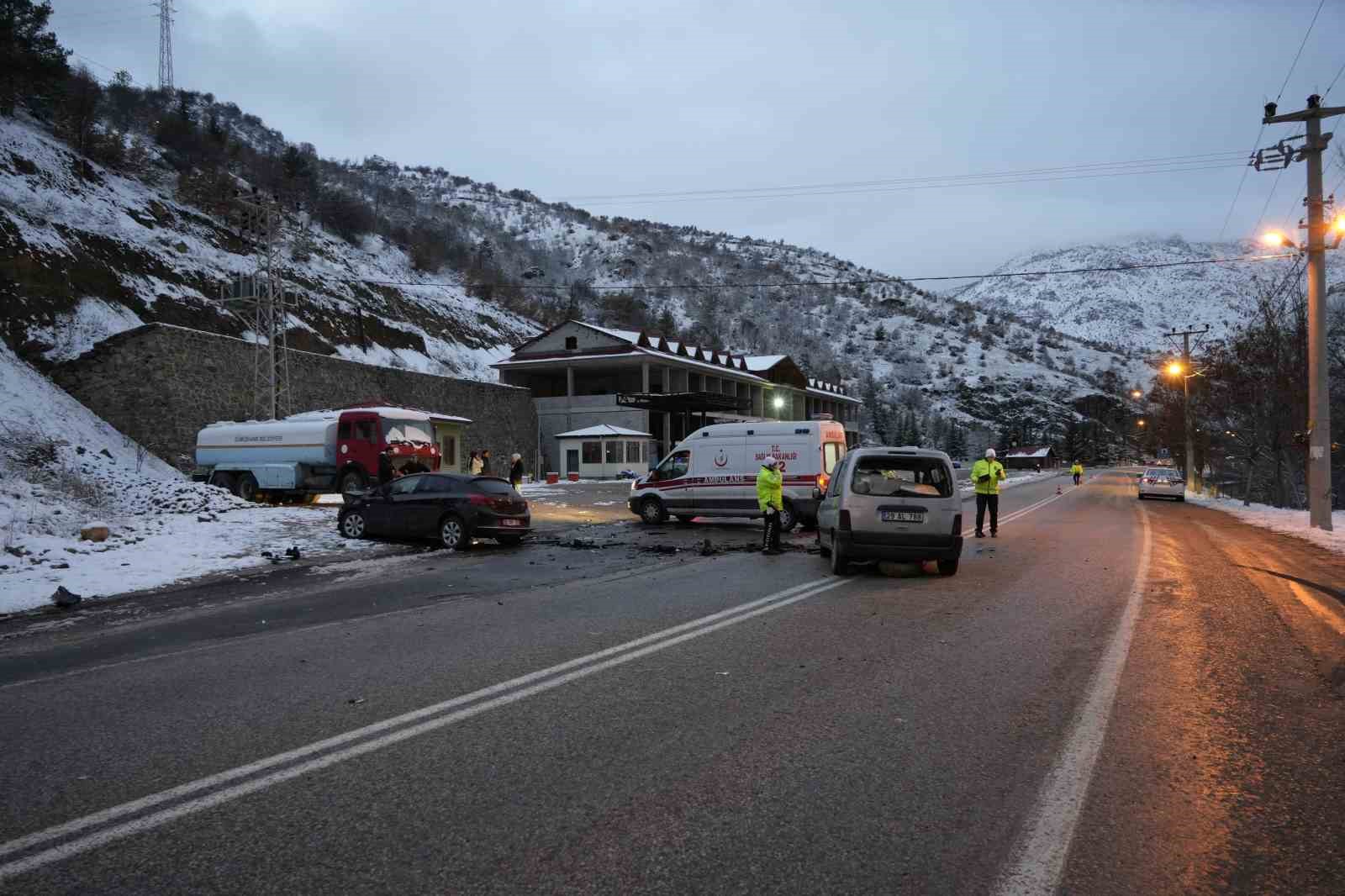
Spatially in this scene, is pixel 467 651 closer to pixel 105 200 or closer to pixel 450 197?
pixel 105 200

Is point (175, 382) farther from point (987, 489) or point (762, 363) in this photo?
point (762, 363)

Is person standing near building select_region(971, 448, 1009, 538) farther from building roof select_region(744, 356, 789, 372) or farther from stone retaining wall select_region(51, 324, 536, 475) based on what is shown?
building roof select_region(744, 356, 789, 372)

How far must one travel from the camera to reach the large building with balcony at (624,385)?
50594 mm

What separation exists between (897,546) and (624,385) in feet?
155

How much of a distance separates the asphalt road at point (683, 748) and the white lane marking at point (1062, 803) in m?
0.02

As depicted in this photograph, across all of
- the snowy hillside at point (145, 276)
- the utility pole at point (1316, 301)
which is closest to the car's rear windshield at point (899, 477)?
the utility pole at point (1316, 301)

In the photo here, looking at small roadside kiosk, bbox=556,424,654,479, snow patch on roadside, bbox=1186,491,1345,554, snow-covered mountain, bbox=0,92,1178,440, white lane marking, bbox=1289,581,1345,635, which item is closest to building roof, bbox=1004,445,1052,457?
snow-covered mountain, bbox=0,92,1178,440

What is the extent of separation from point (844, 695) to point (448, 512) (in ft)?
37.4

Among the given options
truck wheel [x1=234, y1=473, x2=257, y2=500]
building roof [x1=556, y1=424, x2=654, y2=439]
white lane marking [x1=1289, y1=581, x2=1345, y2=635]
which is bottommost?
white lane marking [x1=1289, y1=581, x2=1345, y2=635]

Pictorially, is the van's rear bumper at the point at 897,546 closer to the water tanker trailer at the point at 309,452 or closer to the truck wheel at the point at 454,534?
the truck wheel at the point at 454,534

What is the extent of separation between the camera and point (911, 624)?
7574mm

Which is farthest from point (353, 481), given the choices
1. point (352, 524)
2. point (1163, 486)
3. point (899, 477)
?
point (1163, 486)

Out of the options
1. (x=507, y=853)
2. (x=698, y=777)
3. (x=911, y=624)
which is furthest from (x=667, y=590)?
(x=507, y=853)

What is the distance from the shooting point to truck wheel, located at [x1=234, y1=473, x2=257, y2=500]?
23.9 meters
